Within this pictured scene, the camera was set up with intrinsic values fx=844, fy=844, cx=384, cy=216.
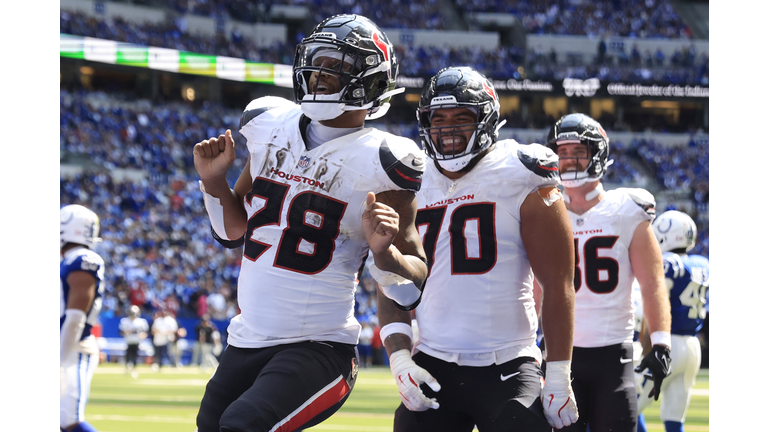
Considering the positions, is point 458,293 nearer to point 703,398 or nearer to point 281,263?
point 281,263

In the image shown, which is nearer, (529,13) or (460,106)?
(460,106)

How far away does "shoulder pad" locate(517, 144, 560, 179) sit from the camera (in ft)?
9.99

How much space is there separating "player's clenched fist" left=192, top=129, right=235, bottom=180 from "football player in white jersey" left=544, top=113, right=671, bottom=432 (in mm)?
2224

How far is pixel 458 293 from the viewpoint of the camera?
312 cm

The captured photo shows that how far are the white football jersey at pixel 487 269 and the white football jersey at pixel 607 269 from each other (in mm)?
1336

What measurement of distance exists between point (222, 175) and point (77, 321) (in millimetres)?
2641

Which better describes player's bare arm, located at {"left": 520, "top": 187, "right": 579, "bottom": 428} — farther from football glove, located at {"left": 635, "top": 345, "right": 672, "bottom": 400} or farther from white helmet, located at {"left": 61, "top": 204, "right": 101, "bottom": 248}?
white helmet, located at {"left": 61, "top": 204, "right": 101, "bottom": 248}

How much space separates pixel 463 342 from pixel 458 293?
0.18 meters

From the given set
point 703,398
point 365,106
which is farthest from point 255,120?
point 703,398

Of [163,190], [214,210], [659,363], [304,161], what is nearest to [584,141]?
[659,363]

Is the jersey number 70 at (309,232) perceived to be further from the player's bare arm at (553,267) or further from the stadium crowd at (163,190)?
the stadium crowd at (163,190)

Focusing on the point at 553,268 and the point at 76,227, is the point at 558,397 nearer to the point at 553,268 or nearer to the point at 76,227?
the point at 553,268

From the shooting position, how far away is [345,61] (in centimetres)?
289

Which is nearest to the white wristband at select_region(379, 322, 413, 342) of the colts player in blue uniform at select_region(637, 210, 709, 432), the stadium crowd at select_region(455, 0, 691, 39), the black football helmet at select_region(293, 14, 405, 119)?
the black football helmet at select_region(293, 14, 405, 119)
